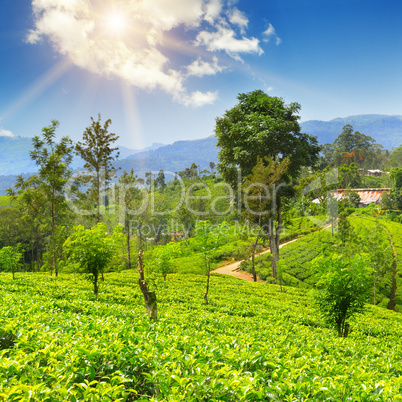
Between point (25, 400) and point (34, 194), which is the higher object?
point (34, 194)

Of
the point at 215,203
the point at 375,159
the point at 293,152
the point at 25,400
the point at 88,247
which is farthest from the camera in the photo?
the point at 375,159

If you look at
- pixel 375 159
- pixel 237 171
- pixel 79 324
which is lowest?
pixel 79 324

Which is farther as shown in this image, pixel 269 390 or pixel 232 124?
pixel 232 124

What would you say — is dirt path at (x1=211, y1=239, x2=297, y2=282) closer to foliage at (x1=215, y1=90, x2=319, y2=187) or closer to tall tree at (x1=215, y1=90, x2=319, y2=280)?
tall tree at (x1=215, y1=90, x2=319, y2=280)

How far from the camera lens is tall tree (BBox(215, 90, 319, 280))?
2509 cm

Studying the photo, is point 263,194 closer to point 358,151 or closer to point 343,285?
point 343,285

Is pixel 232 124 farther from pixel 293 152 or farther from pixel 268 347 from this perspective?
pixel 268 347

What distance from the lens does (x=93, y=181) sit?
28750 mm

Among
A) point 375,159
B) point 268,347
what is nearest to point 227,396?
point 268,347

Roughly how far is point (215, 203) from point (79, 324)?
91.0 m

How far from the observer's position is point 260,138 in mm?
24141

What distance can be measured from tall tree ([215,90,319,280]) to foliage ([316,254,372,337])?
52.5 ft

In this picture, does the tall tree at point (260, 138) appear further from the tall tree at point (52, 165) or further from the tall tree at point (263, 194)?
the tall tree at point (52, 165)

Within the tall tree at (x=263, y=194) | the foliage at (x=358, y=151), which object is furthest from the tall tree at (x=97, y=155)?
the foliage at (x=358, y=151)
